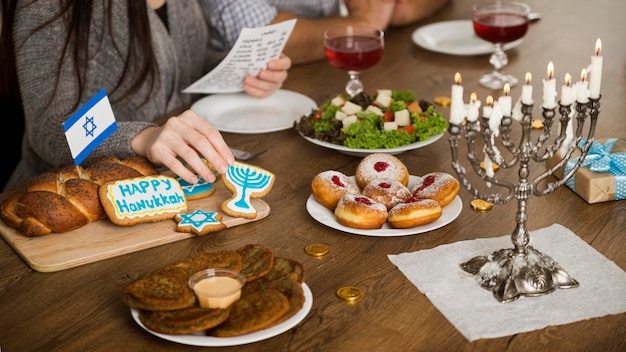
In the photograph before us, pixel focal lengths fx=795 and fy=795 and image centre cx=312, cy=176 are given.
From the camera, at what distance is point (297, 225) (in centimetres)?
157

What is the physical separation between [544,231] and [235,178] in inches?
24.3

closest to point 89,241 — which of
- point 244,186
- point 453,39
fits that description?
point 244,186

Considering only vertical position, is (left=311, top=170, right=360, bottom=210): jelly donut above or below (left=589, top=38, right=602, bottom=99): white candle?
below

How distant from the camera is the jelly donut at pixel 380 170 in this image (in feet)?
5.36

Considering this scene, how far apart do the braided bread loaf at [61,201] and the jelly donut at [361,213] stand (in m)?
0.46

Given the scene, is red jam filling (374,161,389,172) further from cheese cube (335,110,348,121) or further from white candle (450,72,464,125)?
white candle (450,72,464,125)

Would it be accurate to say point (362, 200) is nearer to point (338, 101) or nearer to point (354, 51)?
A: point (338, 101)

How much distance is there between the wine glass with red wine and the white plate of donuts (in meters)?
0.83

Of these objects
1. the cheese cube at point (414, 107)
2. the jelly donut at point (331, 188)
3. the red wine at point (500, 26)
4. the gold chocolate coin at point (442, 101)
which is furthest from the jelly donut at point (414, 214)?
the red wine at point (500, 26)

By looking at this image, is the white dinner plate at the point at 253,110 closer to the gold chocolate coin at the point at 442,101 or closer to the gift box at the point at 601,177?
the gold chocolate coin at the point at 442,101

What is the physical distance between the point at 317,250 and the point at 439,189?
286 millimetres

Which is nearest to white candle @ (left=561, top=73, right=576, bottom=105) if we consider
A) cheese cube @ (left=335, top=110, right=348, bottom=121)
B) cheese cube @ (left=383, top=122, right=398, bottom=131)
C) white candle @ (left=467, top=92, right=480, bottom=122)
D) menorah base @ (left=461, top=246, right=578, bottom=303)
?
white candle @ (left=467, top=92, right=480, bottom=122)

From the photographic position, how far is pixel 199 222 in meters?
1.53

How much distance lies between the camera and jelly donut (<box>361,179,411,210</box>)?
1.55 meters
